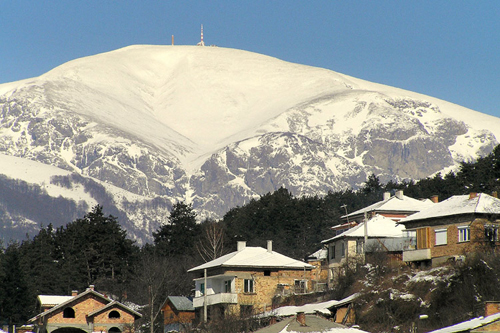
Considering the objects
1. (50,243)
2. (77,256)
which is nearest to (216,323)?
(77,256)

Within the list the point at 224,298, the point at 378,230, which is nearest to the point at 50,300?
the point at 224,298

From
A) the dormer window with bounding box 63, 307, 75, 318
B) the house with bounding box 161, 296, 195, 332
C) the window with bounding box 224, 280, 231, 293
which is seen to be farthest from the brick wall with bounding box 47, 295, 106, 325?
the window with bounding box 224, 280, 231, 293

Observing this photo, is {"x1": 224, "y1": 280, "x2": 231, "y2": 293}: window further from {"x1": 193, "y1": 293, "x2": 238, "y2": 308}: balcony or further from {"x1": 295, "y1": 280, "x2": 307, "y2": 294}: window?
{"x1": 295, "y1": 280, "x2": 307, "y2": 294}: window

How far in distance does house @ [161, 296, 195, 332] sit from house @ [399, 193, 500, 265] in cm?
2237

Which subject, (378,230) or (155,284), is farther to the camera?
(155,284)

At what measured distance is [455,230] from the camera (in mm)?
68000

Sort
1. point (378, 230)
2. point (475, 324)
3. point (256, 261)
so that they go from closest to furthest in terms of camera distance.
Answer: point (475, 324) < point (256, 261) < point (378, 230)

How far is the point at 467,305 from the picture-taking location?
187 ft

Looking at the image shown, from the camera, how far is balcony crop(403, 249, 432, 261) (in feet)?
227

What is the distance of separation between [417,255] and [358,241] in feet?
51.7

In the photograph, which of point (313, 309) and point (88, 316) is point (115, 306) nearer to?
point (88, 316)

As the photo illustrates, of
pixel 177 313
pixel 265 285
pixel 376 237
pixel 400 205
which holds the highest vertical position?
pixel 400 205

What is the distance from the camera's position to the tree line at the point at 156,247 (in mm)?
99062

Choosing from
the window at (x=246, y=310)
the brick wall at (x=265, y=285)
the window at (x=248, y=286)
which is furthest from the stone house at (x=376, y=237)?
the window at (x=246, y=310)
